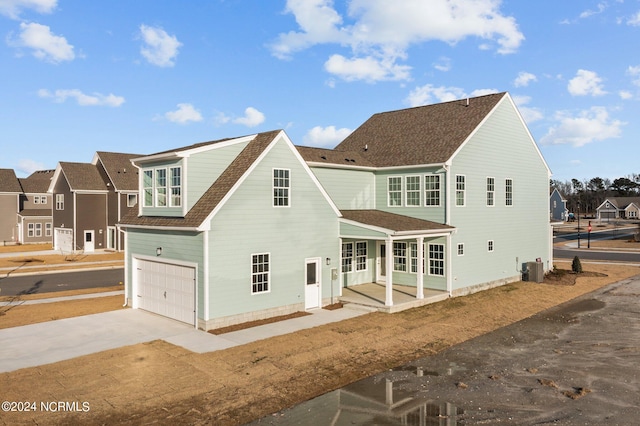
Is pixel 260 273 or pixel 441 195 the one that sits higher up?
pixel 441 195

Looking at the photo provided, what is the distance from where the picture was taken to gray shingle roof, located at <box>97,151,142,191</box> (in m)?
44.7

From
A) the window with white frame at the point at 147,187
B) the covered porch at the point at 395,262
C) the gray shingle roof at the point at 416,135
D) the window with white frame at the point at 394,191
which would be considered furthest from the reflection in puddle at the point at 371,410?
the window with white frame at the point at 394,191

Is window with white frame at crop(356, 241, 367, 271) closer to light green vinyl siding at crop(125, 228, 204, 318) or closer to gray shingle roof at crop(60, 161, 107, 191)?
light green vinyl siding at crop(125, 228, 204, 318)

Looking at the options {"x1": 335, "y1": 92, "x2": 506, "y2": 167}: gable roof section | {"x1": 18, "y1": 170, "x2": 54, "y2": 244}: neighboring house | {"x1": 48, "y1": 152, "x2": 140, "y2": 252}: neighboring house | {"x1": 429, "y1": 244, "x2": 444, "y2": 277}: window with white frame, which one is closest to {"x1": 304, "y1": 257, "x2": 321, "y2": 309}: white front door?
{"x1": 429, "y1": 244, "x2": 444, "y2": 277}: window with white frame

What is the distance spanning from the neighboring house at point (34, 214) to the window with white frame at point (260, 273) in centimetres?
4691

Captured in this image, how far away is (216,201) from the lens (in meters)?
16.0

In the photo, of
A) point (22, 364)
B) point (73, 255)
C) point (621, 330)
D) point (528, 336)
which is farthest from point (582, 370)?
point (73, 255)

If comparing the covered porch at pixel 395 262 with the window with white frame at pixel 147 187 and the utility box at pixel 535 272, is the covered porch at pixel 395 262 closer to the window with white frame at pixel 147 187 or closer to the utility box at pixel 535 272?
the utility box at pixel 535 272

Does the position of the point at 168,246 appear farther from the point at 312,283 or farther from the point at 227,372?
the point at 227,372

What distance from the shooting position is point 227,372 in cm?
1167

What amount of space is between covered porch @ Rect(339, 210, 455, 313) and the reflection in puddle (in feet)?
26.9

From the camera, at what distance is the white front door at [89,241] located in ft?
146

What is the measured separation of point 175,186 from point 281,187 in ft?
13.3

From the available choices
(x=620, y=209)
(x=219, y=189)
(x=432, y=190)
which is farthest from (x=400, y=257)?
(x=620, y=209)
